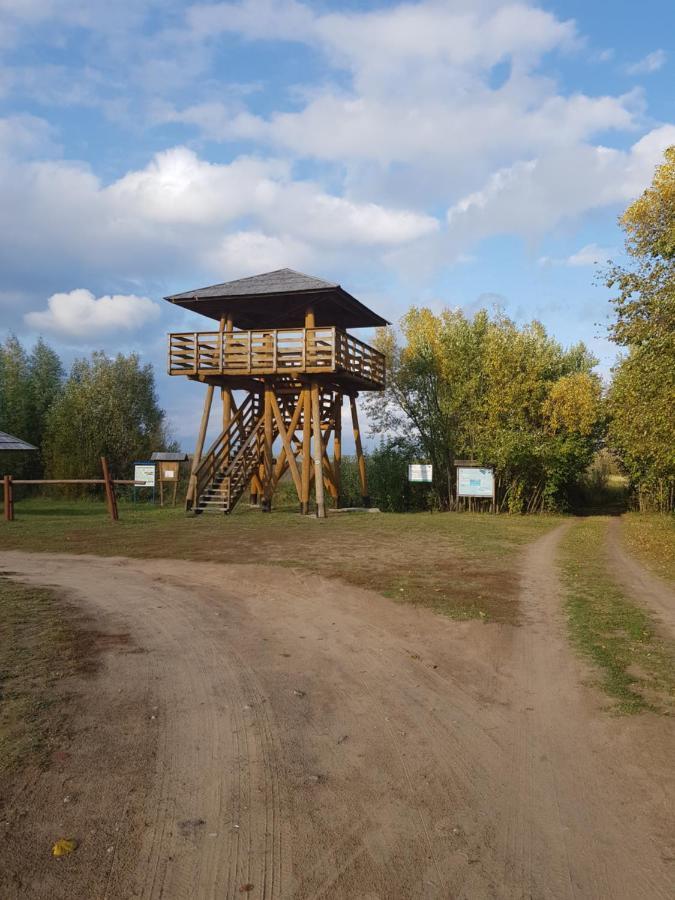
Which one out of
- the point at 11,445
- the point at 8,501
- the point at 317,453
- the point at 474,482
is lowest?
the point at 8,501

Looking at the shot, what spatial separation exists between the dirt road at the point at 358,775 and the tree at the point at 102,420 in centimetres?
3340

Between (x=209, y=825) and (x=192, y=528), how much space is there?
16.5 meters

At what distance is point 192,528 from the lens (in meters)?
20.1

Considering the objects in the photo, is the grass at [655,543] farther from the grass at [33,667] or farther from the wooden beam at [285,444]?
the wooden beam at [285,444]

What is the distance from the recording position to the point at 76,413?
4003 centimetres

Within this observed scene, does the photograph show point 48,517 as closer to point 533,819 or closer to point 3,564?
point 3,564

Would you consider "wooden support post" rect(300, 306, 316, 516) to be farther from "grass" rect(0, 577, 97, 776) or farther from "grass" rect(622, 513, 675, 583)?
"grass" rect(0, 577, 97, 776)

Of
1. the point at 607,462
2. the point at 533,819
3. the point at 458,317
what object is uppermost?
the point at 458,317

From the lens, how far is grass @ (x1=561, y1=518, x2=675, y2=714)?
20.3 ft

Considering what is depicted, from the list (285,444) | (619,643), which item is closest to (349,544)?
(619,643)

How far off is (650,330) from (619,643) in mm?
11391

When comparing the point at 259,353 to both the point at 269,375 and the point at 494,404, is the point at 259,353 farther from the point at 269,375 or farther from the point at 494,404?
the point at 494,404

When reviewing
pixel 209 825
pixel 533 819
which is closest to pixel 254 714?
pixel 209 825

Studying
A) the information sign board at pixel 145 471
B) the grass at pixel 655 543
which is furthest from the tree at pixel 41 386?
the grass at pixel 655 543
